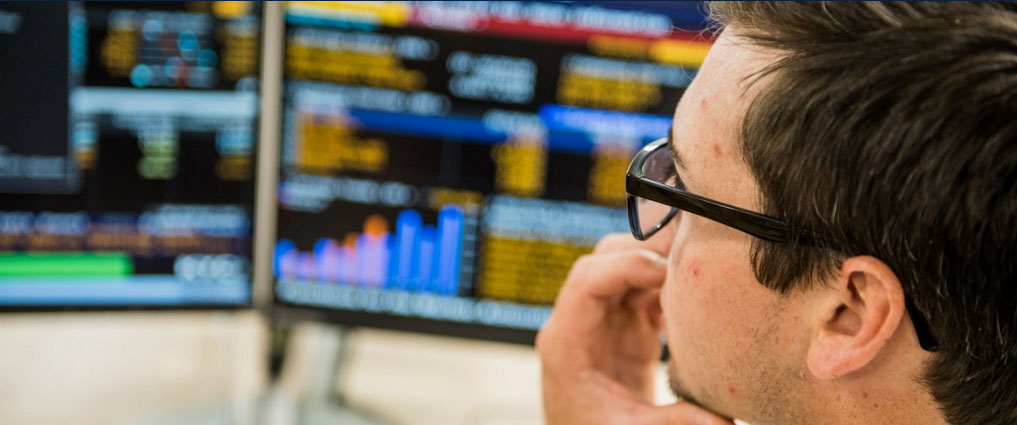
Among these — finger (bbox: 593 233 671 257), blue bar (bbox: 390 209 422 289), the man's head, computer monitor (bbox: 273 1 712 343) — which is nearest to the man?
the man's head

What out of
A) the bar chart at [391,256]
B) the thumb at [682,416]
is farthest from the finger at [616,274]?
the bar chart at [391,256]

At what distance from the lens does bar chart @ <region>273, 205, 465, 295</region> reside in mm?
1109

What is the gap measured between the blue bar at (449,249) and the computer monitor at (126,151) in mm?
210

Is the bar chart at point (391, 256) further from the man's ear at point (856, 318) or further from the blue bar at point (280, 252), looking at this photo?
the man's ear at point (856, 318)

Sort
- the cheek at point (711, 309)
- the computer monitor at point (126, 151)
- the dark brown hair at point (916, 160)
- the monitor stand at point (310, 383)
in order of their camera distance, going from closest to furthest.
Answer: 1. the dark brown hair at point (916, 160)
2. the cheek at point (711, 309)
3. the computer monitor at point (126, 151)
4. the monitor stand at point (310, 383)

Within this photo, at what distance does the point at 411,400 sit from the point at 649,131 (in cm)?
46

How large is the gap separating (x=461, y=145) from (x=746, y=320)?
453 mm

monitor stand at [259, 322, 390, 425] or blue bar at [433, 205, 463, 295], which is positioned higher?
blue bar at [433, 205, 463, 295]

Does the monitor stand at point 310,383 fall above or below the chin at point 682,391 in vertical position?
below

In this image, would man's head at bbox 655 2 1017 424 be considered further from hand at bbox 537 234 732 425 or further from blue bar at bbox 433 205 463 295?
blue bar at bbox 433 205 463 295

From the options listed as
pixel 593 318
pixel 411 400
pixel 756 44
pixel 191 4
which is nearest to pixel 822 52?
pixel 756 44

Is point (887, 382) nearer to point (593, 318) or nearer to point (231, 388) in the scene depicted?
point (593, 318)

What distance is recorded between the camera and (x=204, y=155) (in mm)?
1097

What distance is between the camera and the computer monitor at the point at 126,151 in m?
1.04
